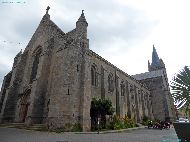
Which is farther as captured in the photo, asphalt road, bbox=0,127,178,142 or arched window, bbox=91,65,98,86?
arched window, bbox=91,65,98,86

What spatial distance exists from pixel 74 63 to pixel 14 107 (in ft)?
38.9

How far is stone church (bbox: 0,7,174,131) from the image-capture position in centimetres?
1877

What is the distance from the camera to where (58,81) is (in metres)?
20.8

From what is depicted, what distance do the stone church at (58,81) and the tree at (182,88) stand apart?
50.0 feet

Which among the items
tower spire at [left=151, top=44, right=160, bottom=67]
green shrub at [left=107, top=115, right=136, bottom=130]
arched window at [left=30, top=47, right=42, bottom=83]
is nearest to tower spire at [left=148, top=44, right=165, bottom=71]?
tower spire at [left=151, top=44, right=160, bottom=67]

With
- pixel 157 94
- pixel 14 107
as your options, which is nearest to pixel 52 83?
pixel 14 107

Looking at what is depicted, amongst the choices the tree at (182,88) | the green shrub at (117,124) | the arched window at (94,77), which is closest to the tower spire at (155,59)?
the green shrub at (117,124)

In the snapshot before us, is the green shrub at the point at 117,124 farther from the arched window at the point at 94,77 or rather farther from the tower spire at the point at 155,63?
the tower spire at the point at 155,63

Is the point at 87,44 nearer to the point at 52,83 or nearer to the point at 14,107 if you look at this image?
the point at 52,83

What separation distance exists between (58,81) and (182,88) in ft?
59.9

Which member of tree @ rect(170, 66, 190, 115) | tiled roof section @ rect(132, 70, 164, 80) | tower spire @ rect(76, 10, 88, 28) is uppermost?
tiled roof section @ rect(132, 70, 164, 80)

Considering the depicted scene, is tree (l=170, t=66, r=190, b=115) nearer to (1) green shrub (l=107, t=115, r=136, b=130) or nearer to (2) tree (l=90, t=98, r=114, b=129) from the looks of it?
(2) tree (l=90, t=98, r=114, b=129)

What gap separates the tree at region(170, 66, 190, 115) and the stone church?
50.0 feet

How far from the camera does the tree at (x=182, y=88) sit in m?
3.47
